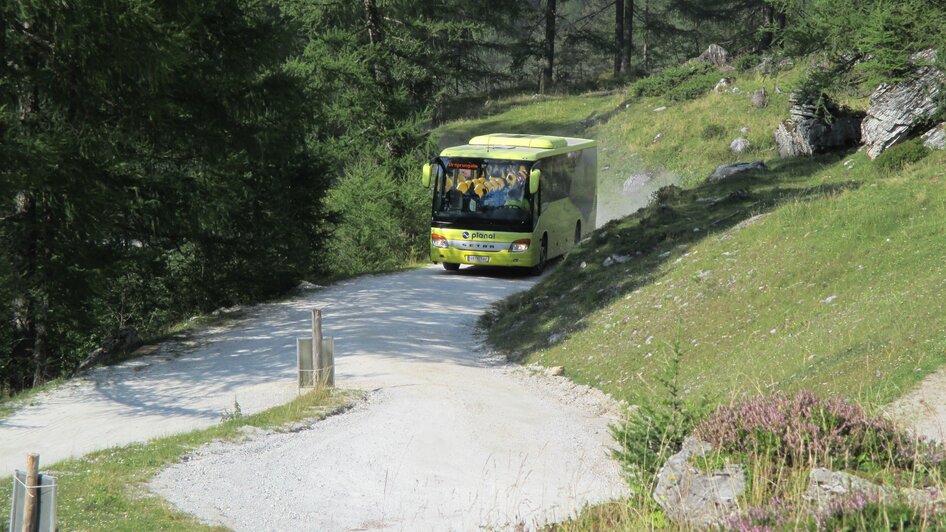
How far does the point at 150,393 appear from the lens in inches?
572

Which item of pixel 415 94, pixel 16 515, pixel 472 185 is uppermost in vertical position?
pixel 415 94

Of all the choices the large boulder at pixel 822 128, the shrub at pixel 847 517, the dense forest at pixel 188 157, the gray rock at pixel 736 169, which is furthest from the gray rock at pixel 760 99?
the shrub at pixel 847 517

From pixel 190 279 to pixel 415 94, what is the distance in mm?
22362

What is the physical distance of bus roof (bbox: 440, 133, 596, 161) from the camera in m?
24.0

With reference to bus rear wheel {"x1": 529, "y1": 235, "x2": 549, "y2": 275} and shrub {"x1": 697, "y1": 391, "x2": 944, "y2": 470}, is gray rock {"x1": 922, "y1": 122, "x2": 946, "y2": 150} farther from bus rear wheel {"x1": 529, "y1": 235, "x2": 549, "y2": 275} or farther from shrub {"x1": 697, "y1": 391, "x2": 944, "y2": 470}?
shrub {"x1": 697, "y1": 391, "x2": 944, "y2": 470}

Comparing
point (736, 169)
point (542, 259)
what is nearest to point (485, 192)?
point (542, 259)

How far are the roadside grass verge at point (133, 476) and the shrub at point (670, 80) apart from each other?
3872cm

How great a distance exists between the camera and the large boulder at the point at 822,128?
2745cm

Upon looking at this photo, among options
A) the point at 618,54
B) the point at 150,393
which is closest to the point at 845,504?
the point at 150,393

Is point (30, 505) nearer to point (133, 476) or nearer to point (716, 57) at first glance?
point (133, 476)

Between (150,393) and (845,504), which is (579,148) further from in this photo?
(845,504)

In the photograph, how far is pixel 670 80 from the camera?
48.9 metres

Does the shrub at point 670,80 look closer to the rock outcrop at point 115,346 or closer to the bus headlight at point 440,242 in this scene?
the bus headlight at point 440,242

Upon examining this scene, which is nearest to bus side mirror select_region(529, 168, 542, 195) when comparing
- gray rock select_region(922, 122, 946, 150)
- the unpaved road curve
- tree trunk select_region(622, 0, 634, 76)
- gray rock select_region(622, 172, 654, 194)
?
the unpaved road curve
